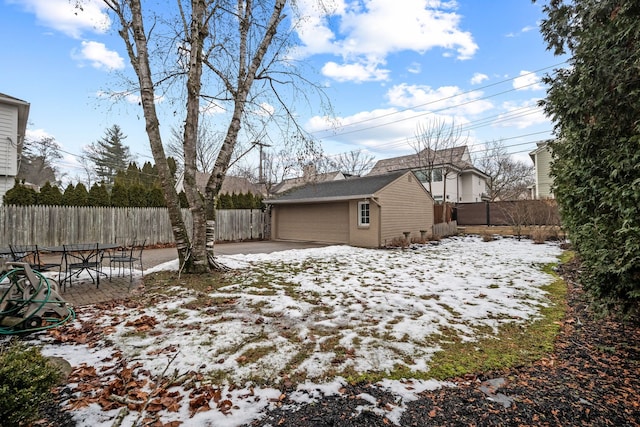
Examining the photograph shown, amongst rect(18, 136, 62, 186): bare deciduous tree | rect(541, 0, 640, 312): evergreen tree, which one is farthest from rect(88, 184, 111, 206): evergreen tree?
rect(18, 136, 62, 186): bare deciduous tree

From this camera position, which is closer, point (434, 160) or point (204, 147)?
point (434, 160)

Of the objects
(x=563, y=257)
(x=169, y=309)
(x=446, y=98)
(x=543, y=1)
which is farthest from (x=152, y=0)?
(x=446, y=98)

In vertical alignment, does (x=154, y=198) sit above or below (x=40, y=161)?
below

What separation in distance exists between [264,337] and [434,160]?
2181 cm

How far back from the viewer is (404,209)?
15.0 m

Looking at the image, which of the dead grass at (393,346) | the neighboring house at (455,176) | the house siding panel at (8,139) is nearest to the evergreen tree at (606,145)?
the dead grass at (393,346)

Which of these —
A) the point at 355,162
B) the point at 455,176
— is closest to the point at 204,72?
the point at 455,176

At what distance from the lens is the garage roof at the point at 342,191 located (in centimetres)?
1352

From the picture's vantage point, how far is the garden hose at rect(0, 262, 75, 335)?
143 inches

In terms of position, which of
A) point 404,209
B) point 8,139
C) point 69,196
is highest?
point 8,139

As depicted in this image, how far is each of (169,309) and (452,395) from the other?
13.1 ft

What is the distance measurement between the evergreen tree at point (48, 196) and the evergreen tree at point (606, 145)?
14923 millimetres

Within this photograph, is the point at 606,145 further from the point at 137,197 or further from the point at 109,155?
the point at 109,155

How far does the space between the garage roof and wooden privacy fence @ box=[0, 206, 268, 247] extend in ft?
14.4
